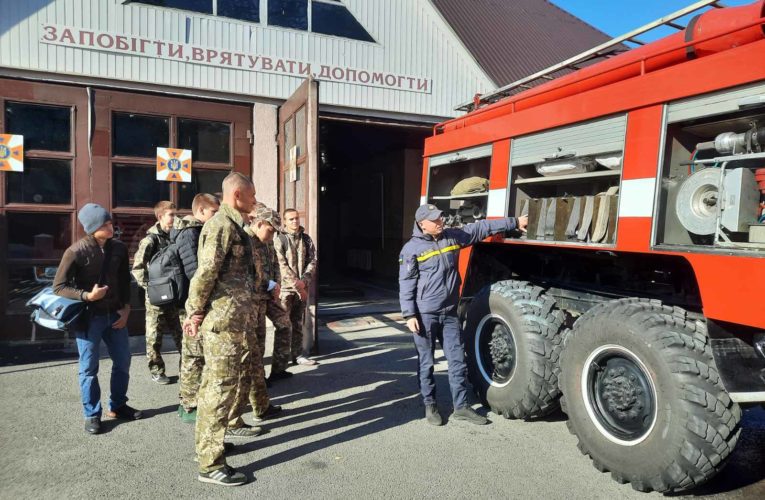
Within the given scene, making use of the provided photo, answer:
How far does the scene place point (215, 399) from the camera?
3.27 metres

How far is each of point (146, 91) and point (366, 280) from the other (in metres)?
8.98

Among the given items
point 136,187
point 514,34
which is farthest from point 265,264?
point 514,34

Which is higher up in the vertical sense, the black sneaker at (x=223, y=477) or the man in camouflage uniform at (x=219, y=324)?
the man in camouflage uniform at (x=219, y=324)

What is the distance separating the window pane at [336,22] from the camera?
26.8 feet

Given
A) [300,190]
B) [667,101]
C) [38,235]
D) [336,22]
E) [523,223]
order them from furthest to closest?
[336,22] → [38,235] → [300,190] → [523,223] → [667,101]

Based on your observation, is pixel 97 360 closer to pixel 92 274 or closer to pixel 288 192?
pixel 92 274

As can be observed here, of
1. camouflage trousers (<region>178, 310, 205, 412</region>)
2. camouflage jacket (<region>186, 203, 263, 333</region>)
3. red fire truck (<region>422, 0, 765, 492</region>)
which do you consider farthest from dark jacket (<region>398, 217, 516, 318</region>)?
camouflage trousers (<region>178, 310, 205, 412</region>)

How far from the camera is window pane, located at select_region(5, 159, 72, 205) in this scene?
676 cm

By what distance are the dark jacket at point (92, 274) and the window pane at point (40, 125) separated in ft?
12.3

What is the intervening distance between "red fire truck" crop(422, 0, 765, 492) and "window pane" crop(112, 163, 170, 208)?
501 cm

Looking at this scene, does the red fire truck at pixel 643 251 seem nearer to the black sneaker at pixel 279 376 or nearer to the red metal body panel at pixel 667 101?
the red metal body panel at pixel 667 101

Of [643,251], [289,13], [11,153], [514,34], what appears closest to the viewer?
[643,251]

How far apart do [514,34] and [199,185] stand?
8633 mm

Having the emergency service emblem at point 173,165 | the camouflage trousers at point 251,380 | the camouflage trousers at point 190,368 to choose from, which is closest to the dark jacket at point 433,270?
the camouflage trousers at point 251,380
